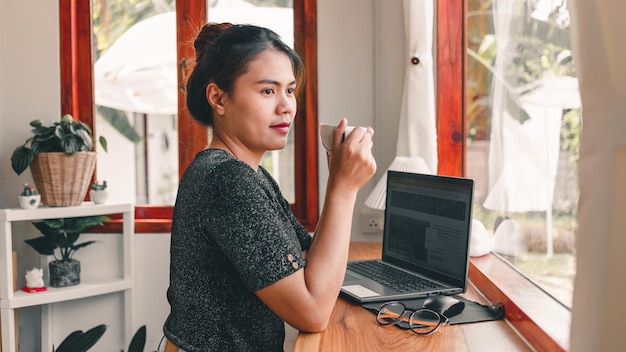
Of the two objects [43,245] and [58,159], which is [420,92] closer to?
[58,159]

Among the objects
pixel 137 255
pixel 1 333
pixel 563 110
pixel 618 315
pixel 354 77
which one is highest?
pixel 354 77

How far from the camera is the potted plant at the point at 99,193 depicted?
274cm

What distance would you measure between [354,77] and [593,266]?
7.30 feet

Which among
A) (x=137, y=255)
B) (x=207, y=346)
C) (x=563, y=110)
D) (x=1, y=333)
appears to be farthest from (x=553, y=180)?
(x=1, y=333)

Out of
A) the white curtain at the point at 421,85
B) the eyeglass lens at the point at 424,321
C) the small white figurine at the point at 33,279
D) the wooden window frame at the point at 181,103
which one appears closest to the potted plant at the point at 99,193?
the wooden window frame at the point at 181,103

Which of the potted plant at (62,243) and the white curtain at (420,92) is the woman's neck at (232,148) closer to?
the white curtain at (420,92)

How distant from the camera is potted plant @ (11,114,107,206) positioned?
8.48 feet

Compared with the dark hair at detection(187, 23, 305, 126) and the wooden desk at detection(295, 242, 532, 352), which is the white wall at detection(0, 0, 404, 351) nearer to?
the dark hair at detection(187, 23, 305, 126)

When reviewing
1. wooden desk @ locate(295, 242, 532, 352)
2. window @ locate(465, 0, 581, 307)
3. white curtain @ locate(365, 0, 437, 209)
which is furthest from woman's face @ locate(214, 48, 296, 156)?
white curtain @ locate(365, 0, 437, 209)

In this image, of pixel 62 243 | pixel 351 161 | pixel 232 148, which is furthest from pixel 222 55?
pixel 62 243

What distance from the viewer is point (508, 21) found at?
1671 millimetres

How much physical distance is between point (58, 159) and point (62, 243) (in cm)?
36

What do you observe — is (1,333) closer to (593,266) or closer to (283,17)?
(283,17)

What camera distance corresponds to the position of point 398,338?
116cm
